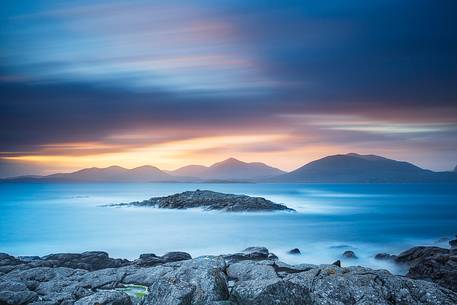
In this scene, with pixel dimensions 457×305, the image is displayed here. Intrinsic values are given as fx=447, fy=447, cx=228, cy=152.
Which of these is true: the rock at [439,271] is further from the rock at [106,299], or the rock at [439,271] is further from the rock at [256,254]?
the rock at [106,299]

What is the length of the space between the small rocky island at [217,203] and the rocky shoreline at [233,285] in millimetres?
46068

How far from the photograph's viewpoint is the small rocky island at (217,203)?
66.0 meters

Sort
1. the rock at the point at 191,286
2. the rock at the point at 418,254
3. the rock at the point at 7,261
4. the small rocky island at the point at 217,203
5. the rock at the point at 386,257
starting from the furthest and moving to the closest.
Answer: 1. the small rocky island at the point at 217,203
2. the rock at the point at 386,257
3. the rock at the point at 418,254
4. the rock at the point at 7,261
5. the rock at the point at 191,286

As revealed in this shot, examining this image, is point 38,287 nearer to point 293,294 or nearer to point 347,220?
point 293,294

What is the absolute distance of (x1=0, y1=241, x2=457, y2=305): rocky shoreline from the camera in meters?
11.6

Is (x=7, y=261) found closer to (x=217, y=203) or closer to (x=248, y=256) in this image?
(x=248, y=256)

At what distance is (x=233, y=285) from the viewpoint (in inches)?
524

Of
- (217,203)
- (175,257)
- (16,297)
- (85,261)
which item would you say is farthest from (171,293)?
(217,203)

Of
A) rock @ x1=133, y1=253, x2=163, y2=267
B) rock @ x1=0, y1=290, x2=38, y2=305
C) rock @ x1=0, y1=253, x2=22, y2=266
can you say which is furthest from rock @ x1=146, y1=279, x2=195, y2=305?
rock @ x1=0, y1=253, x2=22, y2=266

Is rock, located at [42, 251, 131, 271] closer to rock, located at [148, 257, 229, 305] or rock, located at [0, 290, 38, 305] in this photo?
rock, located at [0, 290, 38, 305]

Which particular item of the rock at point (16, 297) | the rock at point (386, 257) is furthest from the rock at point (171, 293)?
the rock at point (386, 257)

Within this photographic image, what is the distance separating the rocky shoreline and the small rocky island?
46068 millimetres

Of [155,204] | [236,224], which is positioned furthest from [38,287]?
[155,204]

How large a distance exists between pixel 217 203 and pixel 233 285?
5668 centimetres
